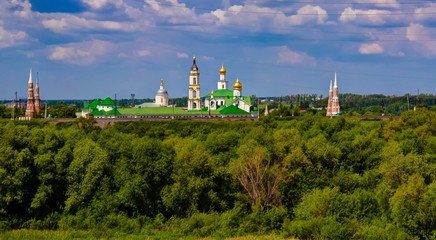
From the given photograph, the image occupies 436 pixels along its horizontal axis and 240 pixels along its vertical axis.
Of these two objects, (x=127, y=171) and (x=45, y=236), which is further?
(x=127, y=171)

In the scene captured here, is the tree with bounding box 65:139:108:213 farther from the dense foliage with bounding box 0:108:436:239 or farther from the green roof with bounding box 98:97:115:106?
the green roof with bounding box 98:97:115:106

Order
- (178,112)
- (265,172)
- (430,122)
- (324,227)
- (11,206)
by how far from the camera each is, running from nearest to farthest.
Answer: (324,227) < (11,206) < (265,172) < (430,122) < (178,112)

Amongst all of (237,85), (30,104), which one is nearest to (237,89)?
(237,85)

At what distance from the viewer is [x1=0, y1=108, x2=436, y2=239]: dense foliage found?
94.0 ft

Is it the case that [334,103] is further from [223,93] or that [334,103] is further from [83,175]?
[83,175]

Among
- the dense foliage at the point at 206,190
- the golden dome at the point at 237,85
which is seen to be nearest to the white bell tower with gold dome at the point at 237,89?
the golden dome at the point at 237,85

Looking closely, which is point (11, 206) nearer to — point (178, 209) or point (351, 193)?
point (178, 209)

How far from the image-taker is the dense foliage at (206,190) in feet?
94.0

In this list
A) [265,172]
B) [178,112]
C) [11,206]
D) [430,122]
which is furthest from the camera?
[178,112]

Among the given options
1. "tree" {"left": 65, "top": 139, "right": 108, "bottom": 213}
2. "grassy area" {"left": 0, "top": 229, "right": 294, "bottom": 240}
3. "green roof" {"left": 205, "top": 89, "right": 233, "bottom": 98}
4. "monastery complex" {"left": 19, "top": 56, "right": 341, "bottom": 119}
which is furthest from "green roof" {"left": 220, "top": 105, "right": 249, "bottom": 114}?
"grassy area" {"left": 0, "top": 229, "right": 294, "bottom": 240}

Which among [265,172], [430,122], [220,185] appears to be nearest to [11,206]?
[220,185]

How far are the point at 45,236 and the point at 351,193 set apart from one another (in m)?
15.1

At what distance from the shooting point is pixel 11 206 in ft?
103

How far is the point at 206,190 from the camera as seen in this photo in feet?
107
